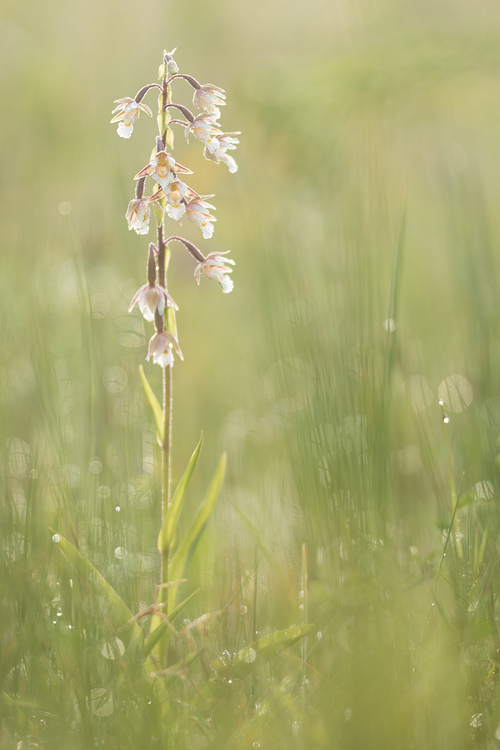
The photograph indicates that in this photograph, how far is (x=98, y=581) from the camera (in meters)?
1.25

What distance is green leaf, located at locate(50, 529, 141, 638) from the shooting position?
123 centimetres

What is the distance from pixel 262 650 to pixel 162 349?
2.42 ft

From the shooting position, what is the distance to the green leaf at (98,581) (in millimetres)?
1226

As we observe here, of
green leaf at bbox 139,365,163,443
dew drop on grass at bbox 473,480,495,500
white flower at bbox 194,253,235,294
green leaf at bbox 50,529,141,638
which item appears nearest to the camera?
green leaf at bbox 50,529,141,638

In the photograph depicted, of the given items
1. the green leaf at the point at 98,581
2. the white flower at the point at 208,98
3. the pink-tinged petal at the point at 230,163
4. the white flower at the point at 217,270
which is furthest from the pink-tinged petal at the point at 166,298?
the green leaf at the point at 98,581

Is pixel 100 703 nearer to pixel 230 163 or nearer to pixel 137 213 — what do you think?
pixel 137 213

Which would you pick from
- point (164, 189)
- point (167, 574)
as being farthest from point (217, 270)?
point (167, 574)

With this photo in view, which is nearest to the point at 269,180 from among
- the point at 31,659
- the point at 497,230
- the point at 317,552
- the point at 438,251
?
the point at 438,251

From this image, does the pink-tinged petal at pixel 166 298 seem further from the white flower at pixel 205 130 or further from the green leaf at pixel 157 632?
the green leaf at pixel 157 632

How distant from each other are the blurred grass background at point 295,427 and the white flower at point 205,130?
184 mm

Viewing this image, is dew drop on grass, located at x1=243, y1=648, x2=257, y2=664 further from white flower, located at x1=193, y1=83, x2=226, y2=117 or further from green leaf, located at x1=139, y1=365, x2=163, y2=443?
white flower, located at x1=193, y1=83, x2=226, y2=117

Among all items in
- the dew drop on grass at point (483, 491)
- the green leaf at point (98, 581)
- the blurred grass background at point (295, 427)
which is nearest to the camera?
the blurred grass background at point (295, 427)

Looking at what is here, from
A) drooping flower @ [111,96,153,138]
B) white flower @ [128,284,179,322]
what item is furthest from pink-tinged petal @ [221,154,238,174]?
white flower @ [128,284,179,322]

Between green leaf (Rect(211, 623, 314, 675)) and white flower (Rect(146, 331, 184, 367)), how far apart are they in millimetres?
672
